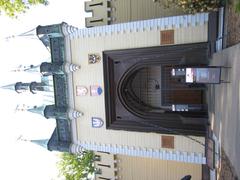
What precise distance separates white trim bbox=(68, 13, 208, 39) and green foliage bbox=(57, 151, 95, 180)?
1392 centimetres

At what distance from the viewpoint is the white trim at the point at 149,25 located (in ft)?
51.7

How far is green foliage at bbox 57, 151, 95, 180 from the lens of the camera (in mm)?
29767

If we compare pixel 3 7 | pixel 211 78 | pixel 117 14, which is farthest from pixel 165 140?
pixel 3 7

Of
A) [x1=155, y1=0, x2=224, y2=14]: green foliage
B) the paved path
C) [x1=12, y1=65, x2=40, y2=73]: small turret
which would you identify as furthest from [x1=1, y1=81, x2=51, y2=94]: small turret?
the paved path

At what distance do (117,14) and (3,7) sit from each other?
667 centimetres

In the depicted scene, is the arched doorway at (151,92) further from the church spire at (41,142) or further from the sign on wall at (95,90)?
the church spire at (41,142)

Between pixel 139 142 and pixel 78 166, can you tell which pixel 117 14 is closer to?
pixel 139 142

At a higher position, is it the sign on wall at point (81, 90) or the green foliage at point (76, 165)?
the sign on wall at point (81, 90)

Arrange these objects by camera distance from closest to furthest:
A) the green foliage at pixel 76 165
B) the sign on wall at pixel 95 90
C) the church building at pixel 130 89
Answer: the church building at pixel 130 89, the sign on wall at pixel 95 90, the green foliage at pixel 76 165

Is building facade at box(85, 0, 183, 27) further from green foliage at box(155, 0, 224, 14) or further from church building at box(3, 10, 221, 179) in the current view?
green foliage at box(155, 0, 224, 14)

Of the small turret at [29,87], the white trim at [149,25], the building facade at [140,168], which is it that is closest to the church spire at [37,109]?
the small turret at [29,87]

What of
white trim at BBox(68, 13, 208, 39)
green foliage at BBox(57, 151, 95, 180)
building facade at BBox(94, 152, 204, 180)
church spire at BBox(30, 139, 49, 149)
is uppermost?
white trim at BBox(68, 13, 208, 39)

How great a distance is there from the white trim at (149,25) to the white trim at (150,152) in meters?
6.03

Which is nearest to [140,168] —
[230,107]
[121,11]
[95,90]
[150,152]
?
[150,152]
